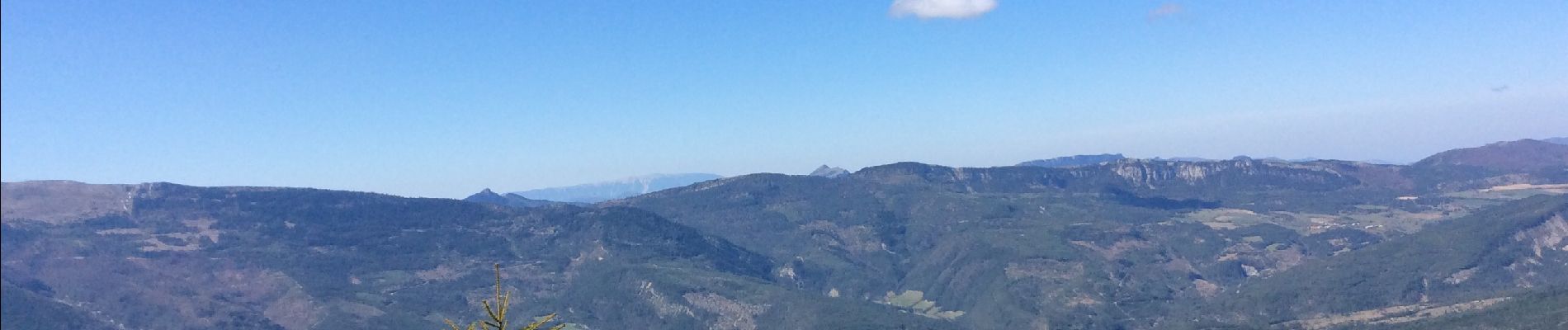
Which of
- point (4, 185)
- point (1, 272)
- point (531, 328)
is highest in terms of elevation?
point (4, 185)

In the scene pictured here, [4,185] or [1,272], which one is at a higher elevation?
[4,185]

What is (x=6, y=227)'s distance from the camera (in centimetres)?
2061

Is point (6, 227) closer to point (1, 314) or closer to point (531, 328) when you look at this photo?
point (1, 314)

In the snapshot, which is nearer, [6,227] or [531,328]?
[6,227]

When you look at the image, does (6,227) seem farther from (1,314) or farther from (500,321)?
(500,321)

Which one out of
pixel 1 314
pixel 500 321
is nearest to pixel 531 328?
pixel 500 321

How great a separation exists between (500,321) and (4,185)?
11.1 metres

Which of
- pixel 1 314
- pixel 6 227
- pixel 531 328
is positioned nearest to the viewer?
pixel 1 314

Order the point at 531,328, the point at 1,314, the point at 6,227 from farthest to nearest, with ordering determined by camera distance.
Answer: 1. the point at 531,328
2. the point at 6,227
3. the point at 1,314

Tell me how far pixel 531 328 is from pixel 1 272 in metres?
10.9

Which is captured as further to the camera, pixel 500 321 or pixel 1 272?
pixel 500 321

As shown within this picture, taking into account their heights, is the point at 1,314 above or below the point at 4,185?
below

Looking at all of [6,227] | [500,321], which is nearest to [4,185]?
[6,227]

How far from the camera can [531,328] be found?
25.0 m
